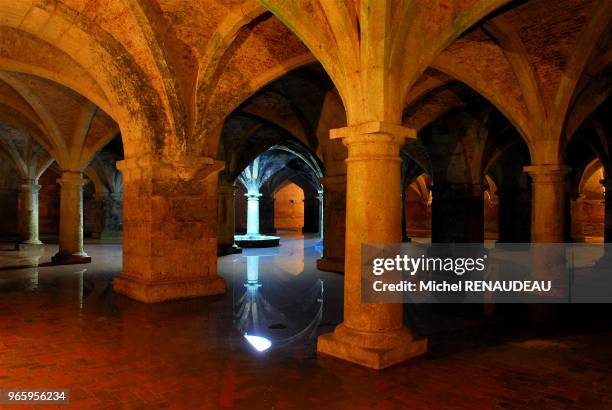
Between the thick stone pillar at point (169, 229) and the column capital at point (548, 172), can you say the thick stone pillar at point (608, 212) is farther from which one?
the thick stone pillar at point (169, 229)

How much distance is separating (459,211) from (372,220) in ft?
31.7

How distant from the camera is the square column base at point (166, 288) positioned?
6680 mm

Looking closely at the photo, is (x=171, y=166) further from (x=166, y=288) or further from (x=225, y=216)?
(x=225, y=216)

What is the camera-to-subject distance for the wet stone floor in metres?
3.34

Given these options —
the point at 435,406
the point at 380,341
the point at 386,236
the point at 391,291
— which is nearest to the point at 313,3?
the point at 386,236

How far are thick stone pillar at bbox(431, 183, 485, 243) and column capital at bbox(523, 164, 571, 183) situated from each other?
5351mm

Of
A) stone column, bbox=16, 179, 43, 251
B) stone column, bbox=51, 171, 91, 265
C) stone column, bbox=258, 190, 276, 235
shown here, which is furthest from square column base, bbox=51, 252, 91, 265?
stone column, bbox=258, 190, 276, 235

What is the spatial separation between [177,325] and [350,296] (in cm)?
230

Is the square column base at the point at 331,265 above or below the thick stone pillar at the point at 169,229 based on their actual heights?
below

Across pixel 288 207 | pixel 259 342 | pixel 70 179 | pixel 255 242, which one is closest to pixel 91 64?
pixel 259 342

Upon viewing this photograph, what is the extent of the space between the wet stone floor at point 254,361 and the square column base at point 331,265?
3.29 m

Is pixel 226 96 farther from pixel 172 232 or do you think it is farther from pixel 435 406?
pixel 435 406

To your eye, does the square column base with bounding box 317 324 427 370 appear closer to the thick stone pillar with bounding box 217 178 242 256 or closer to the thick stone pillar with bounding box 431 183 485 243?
the thick stone pillar with bounding box 431 183 485 243

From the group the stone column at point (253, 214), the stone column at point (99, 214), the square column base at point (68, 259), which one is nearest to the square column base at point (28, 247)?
the square column base at point (68, 259)
